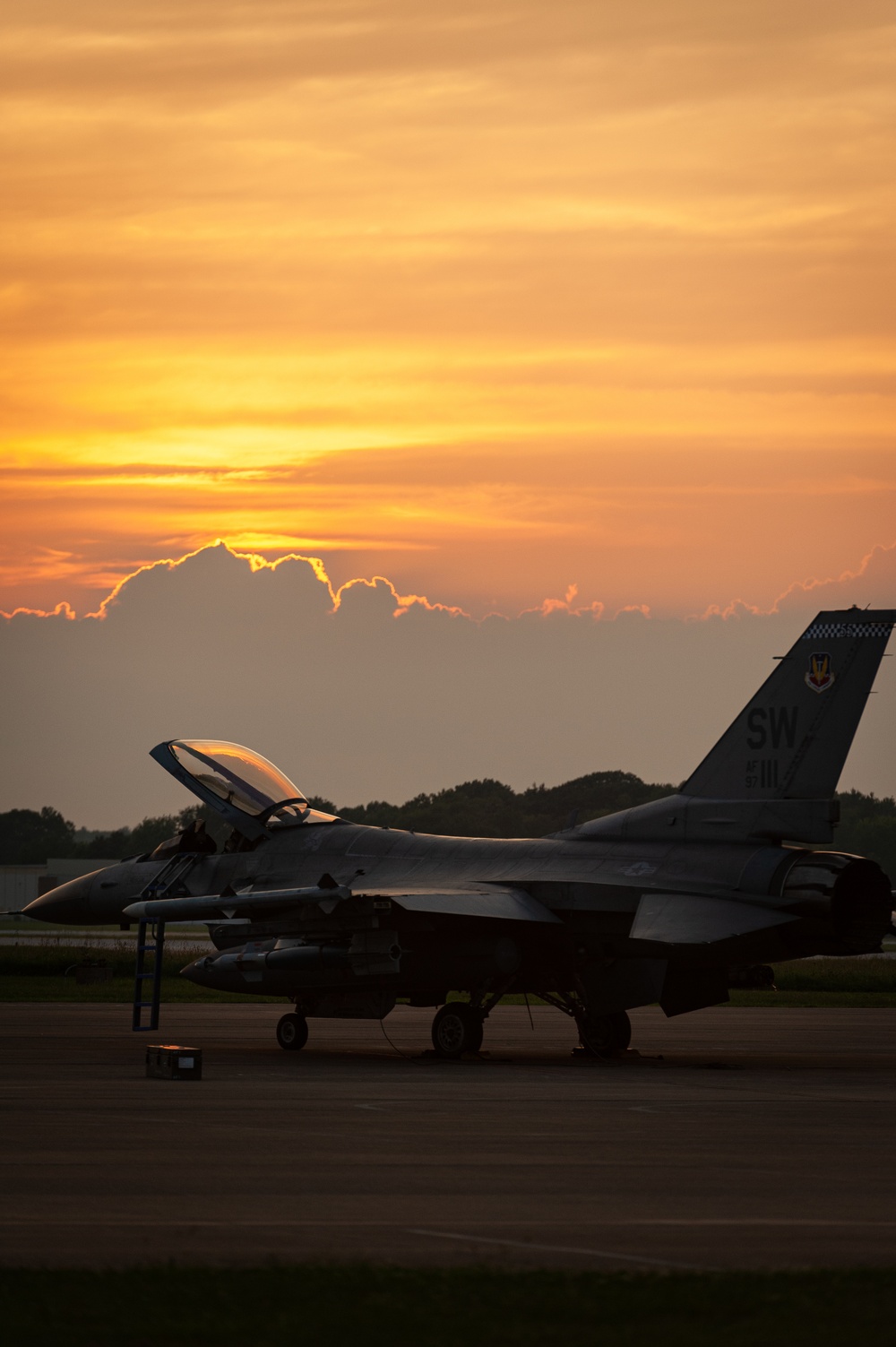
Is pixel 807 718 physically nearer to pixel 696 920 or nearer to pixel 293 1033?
pixel 696 920

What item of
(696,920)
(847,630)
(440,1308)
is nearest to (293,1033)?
(696,920)

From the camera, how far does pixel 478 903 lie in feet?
77.5

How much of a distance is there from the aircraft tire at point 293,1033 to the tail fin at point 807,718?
683 centimetres

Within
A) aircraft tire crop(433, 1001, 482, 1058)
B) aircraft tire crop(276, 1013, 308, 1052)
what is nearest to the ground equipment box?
aircraft tire crop(433, 1001, 482, 1058)

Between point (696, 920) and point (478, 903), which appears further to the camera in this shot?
point (478, 903)

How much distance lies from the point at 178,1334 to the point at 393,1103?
33.7 feet

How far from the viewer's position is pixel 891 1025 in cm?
3228

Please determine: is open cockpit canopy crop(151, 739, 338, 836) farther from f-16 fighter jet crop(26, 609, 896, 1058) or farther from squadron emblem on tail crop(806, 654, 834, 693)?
squadron emblem on tail crop(806, 654, 834, 693)

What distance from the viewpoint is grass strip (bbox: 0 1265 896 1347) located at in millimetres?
7488

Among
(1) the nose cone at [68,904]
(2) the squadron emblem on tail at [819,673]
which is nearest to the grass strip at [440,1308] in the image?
(2) the squadron emblem on tail at [819,673]

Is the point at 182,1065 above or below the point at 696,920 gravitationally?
below

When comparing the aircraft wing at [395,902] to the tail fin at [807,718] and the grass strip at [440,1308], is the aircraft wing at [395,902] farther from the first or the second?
the grass strip at [440,1308]

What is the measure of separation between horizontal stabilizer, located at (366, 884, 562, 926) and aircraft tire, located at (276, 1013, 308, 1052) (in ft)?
8.10

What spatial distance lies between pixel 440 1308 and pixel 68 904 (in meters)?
23.0
